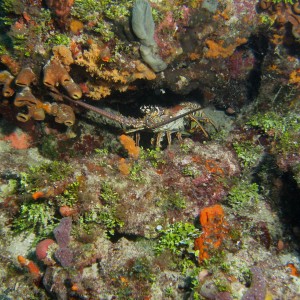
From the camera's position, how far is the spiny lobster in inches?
208

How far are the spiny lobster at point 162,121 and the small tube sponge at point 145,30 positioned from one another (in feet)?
4.01

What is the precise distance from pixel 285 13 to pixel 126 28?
4068mm

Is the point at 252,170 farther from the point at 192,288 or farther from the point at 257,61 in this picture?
the point at 257,61

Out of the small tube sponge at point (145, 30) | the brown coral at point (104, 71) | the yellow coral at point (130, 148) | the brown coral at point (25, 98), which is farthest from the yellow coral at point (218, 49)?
the brown coral at point (25, 98)

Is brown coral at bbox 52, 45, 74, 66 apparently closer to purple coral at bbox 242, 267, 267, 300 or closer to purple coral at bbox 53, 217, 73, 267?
purple coral at bbox 53, 217, 73, 267

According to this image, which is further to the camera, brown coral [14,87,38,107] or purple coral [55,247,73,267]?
brown coral [14,87,38,107]

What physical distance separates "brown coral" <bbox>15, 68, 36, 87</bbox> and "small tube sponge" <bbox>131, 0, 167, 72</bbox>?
1.74 m

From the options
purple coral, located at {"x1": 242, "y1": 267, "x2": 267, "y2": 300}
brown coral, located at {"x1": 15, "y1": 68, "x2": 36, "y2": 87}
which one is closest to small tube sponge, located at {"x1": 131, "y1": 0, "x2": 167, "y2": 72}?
brown coral, located at {"x1": 15, "y1": 68, "x2": 36, "y2": 87}

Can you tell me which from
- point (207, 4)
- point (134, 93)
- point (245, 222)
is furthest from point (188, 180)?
point (207, 4)

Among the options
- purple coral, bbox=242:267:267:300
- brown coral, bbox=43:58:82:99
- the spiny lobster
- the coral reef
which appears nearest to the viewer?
purple coral, bbox=242:267:267:300

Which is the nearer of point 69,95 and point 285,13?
point 69,95

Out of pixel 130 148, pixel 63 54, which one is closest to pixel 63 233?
pixel 130 148

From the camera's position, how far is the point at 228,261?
3.35 metres

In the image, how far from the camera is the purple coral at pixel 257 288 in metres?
2.88
